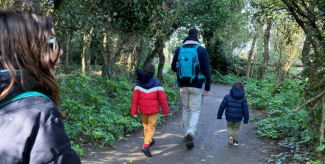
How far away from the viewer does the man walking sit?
5.40m

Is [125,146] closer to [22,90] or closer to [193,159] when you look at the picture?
[193,159]

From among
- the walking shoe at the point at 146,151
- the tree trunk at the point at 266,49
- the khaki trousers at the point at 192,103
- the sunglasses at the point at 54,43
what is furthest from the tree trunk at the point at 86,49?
the tree trunk at the point at 266,49

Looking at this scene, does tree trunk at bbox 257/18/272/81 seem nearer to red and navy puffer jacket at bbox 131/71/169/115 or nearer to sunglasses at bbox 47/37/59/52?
red and navy puffer jacket at bbox 131/71/169/115

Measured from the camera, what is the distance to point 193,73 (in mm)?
5402

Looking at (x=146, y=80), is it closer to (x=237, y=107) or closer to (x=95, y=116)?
(x=95, y=116)

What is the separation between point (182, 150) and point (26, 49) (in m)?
4.65

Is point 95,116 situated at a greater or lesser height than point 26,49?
lesser

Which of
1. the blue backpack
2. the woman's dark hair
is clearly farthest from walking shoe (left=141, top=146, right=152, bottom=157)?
the woman's dark hair

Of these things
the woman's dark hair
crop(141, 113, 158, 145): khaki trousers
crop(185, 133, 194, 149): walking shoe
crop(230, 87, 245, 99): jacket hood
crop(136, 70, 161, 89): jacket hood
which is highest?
the woman's dark hair

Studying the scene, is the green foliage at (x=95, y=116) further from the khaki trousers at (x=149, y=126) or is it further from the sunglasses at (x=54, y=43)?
the sunglasses at (x=54, y=43)

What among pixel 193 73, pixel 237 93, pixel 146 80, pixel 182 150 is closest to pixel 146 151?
pixel 182 150

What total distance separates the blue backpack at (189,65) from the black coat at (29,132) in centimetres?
438

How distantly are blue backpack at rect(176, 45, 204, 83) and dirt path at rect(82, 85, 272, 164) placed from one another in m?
1.43

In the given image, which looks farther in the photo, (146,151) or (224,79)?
(224,79)
